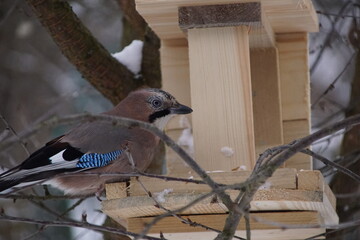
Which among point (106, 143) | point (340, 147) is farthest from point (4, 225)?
point (340, 147)

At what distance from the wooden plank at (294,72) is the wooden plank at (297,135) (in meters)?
0.08

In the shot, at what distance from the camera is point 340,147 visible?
6.54 metres

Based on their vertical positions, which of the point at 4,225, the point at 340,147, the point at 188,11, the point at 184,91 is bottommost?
the point at 4,225

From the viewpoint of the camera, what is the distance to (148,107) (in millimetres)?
5371

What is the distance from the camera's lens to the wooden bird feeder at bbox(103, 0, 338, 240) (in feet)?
13.3

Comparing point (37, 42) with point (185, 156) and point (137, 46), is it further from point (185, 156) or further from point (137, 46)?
point (185, 156)

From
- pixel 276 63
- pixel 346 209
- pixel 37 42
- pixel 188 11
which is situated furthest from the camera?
pixel 37 42

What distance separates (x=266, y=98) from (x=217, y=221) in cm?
127

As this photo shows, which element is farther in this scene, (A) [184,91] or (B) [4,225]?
(B) [4,225]

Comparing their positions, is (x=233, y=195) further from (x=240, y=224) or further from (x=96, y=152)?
(x=96, y=152)

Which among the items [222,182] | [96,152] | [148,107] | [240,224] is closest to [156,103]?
[148,107]

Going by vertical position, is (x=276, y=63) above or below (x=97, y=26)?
below

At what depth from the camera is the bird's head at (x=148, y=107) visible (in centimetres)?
527

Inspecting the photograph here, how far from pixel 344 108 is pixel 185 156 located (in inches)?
141
